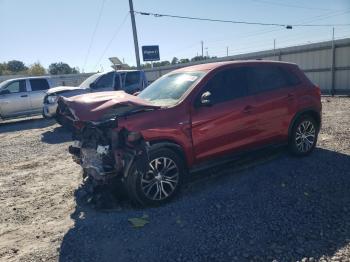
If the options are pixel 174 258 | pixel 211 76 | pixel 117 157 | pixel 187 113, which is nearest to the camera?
pixel 174 258

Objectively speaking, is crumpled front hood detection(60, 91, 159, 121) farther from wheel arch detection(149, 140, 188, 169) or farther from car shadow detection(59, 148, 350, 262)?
car shadow detection(59, 148, 350, 262)

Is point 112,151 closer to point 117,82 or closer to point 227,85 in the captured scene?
point 227,85

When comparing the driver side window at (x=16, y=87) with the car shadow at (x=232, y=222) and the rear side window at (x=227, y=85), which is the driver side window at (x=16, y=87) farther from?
the rear side window at (x=227, y=85)

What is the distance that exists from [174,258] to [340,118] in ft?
26.7

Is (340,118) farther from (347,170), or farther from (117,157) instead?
(117,157)

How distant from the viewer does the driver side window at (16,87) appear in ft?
46.7

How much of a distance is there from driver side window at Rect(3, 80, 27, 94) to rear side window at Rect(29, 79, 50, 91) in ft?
1.12

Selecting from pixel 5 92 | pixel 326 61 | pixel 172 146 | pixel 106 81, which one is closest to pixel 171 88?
pixel 172 146

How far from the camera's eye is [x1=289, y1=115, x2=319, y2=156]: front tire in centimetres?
588

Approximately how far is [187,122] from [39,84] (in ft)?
40.4

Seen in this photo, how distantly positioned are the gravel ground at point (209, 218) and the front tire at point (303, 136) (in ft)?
0.62

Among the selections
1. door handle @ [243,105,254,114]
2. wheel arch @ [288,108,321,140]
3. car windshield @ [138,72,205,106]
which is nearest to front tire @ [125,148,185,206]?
car windshield @ [138,72,205,106]

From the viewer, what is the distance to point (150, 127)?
4266mm

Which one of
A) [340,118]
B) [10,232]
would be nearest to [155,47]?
[340,118]
